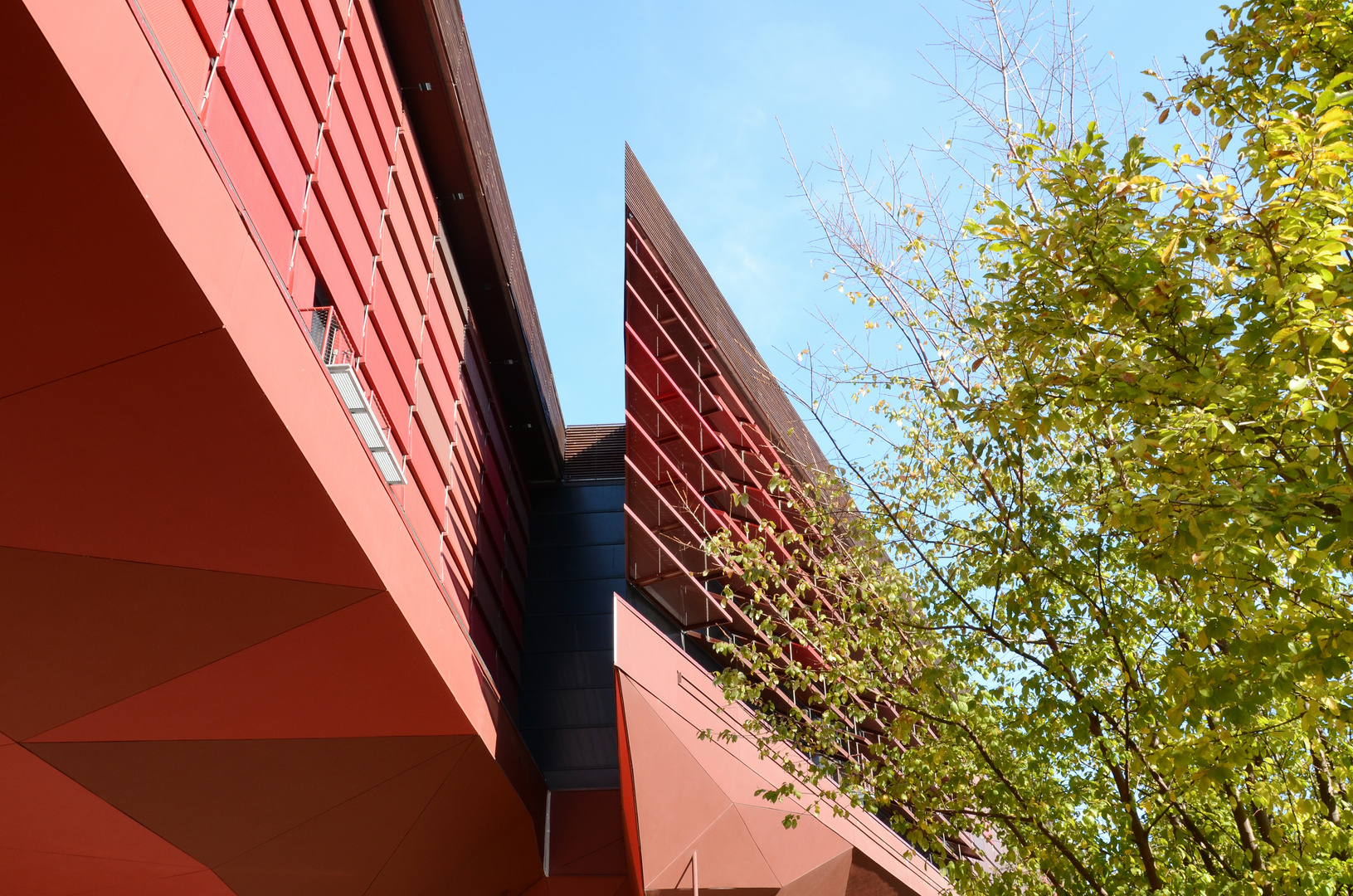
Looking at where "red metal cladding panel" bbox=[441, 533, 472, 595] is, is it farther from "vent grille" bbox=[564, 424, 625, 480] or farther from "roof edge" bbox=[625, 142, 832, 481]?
"vent grille" bbox=[564, 424, 625, 480]

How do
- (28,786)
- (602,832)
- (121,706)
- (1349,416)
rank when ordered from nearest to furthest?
(1349,416)
(121,706)
(28,786)
(602,832)

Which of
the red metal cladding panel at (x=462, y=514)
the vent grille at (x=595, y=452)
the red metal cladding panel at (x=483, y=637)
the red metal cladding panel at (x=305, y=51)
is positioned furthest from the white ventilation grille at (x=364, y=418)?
the vent grille at (x=595, y=452)

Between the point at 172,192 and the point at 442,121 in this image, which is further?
the point at 442,121

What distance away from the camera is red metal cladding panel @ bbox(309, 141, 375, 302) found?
11.4m

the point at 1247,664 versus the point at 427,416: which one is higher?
the point at 427,416

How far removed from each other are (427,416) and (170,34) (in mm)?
7749

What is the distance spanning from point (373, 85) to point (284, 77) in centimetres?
332

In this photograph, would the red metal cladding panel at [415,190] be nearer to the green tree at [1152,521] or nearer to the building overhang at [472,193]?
the building overhang at [472,193]

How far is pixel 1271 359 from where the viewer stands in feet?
15.0

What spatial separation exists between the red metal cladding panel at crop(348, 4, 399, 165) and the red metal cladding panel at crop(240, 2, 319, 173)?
2.00 metres

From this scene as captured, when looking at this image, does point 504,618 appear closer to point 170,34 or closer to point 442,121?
point 442,121

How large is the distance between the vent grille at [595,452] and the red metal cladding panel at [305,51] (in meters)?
13.6

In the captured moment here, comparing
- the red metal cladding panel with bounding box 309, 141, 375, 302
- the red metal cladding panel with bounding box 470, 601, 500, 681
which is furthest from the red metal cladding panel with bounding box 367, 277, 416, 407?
the red metal cladding panel with bounding box 470, 601, 500, 681

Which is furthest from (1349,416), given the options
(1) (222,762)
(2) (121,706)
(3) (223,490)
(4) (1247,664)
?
(1) (222,762)
